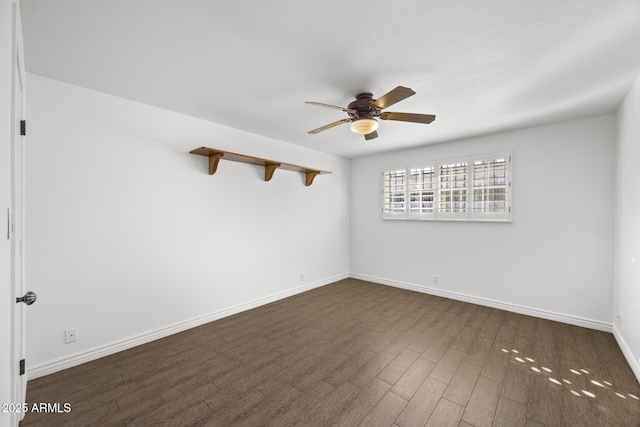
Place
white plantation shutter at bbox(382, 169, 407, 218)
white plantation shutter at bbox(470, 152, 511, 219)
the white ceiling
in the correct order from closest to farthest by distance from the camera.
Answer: the white ceiling → white plantation shutter at bbox(470, 152, 511, 219) → white plantation shutter at bbox(382, 169, 407, 218)

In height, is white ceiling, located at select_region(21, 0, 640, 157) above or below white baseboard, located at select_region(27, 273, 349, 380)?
above

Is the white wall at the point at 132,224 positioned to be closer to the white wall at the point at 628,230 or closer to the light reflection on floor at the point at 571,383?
the light reflection on floor at the point at 571,383

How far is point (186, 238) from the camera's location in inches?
124

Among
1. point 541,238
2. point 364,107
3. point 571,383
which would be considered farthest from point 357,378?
point 541,238

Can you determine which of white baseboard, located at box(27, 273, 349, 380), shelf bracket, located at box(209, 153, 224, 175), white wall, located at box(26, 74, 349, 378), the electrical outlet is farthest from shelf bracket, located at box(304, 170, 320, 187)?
the electrical outlet

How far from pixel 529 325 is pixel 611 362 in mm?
817

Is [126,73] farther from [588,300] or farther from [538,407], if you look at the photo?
[588,300]

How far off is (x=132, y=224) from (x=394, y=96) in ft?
9.10

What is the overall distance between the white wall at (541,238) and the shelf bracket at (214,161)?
320cm

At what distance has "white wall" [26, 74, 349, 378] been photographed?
2.29m

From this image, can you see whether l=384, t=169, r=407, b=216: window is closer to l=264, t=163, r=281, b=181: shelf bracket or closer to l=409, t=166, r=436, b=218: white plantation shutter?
l=409, t=166, r=436, b=218: white plantation shutter

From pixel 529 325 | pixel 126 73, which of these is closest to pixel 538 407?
pixel 529 325

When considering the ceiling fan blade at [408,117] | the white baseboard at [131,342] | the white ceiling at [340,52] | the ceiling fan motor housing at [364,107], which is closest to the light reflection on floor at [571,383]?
the ceiling fan blade at [408,117]

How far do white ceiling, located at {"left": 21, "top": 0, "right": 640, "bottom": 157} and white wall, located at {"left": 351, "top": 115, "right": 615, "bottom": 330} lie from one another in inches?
21.9
